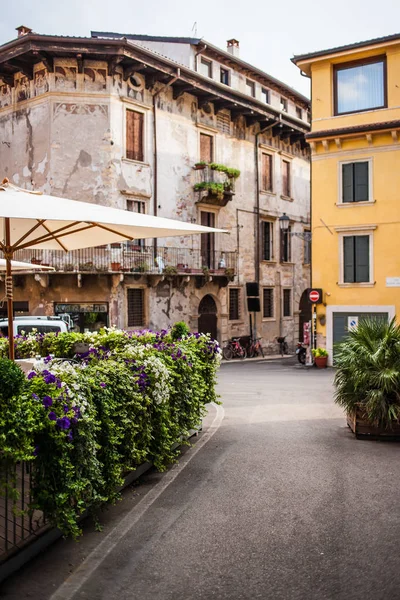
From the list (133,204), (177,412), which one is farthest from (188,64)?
(177,412)

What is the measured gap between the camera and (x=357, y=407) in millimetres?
9492

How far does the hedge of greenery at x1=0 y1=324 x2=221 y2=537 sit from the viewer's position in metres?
4.76

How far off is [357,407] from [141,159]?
19.0 m

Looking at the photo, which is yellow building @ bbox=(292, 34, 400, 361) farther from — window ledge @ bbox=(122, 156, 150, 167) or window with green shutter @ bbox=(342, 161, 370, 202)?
window ledge @ bbox=(122, 156, 150, 167)

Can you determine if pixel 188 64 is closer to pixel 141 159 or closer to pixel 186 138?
pixel 186 138

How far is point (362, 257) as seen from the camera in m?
24.0

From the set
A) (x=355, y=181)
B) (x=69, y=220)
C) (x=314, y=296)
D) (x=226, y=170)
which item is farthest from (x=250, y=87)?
(x=69, y=220)

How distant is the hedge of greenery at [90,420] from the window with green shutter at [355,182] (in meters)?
17.1

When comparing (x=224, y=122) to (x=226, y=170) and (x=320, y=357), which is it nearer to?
(x=226, y=170)

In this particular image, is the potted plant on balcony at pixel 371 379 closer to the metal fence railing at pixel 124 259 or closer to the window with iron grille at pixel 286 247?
the metal fence railing at pixel 124 259

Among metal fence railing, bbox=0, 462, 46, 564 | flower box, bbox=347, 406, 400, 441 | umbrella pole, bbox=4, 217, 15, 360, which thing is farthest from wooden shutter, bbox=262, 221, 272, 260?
metal fence railing, bbox=0, 462, 46, 564

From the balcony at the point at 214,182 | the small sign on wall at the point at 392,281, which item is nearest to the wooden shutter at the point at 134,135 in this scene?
the balcony at the point at 214,182

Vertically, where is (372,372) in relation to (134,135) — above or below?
below

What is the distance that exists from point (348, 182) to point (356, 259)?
306 centimetres
